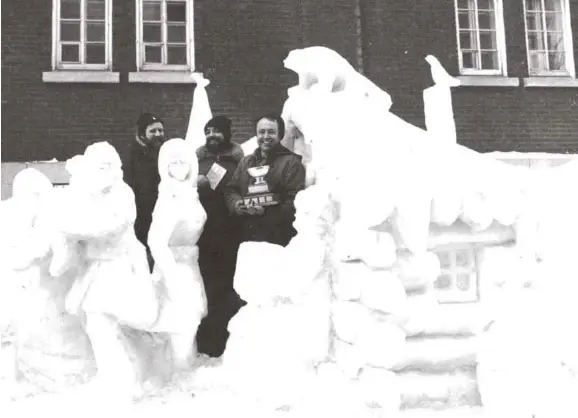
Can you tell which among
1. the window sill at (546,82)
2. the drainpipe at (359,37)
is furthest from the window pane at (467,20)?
the drainpipe at (359,37)

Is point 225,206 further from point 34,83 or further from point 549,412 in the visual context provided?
point 34,83

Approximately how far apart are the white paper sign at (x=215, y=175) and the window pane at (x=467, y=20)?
621 cm

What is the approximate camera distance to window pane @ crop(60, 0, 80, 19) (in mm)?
7754

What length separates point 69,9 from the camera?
7777 millimetres

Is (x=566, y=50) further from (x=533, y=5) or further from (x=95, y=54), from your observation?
(x=95, y=54)

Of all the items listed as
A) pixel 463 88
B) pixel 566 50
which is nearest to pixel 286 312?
pixel 463 88

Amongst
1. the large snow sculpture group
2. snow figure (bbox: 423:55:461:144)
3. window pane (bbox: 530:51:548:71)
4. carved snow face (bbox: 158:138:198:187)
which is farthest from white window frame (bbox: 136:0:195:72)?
carved snow face (bbox: 158:138:198:187)

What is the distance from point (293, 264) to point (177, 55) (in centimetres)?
576

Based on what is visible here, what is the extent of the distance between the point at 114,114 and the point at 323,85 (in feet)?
16.1

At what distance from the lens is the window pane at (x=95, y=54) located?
775 cm

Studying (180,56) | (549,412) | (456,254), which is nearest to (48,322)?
(456,254)

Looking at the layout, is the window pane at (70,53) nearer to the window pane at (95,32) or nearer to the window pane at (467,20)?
the window pane at (95,32)

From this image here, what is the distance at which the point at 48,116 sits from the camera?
24.6 feet

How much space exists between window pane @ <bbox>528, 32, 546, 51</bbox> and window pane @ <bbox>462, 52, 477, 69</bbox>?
85 centimetres
